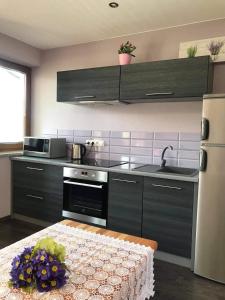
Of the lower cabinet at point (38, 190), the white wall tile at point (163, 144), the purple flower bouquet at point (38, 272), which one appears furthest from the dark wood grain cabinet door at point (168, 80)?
the purple flower bouquet at point (38, 272)

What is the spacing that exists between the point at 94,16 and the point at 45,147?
1.65 m

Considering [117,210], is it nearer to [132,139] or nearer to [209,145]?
[132,139]

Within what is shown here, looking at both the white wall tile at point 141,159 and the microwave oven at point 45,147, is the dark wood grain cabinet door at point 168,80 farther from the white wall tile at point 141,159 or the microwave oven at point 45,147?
the microwave oven at point 45,147

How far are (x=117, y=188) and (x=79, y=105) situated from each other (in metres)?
1.42

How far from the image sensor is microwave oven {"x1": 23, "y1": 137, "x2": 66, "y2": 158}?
10.6 ft

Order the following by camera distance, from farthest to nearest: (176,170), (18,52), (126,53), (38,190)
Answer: (18,52) < (38,190) < (126,53) < (176,170)

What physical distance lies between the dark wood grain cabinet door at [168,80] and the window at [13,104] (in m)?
1.76

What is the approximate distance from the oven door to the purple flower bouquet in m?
1.67

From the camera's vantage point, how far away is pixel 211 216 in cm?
209

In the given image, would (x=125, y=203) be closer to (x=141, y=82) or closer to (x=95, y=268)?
(x=141, y=82)

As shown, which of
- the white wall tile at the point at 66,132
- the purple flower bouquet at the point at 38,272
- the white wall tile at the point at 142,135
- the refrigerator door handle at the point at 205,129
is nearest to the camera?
the purple flower bouquet at the point at 38,272

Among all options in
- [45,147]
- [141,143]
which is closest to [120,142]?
[141,143]

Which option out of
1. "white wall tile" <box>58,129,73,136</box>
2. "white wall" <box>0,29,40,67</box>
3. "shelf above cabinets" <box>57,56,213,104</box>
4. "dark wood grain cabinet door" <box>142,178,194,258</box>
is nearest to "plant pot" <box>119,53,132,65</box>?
"shelf above cabinets" <box>57,56,213,104</box>

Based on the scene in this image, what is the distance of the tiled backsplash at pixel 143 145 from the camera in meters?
2.74
